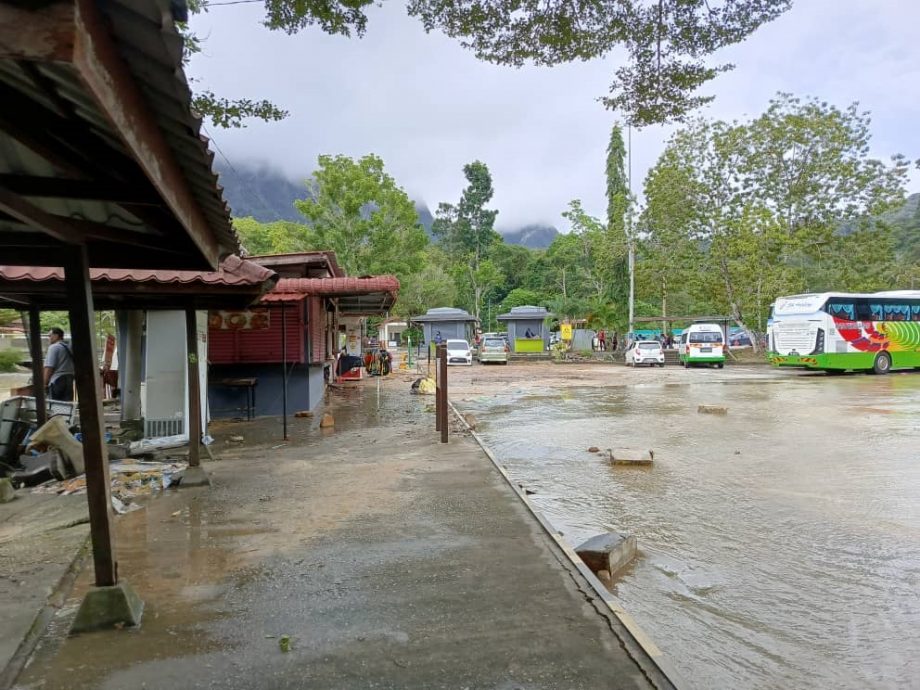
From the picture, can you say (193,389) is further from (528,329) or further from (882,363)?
(528,329)

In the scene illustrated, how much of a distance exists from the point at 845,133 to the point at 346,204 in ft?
85.5

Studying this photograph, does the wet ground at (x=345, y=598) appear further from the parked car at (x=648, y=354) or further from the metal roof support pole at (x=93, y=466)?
the parked car at (x=648, y=354)

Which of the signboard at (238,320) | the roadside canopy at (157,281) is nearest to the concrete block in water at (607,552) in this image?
the roadside canopy at (157,281)

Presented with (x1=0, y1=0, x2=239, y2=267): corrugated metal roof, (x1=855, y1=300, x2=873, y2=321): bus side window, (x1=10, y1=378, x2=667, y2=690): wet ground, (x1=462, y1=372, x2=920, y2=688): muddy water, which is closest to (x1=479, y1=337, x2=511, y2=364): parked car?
(x1=855, y1=300, x2=873, y2=321): bus side window

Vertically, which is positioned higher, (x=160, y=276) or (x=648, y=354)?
(x=160, y=276)

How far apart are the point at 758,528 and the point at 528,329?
37714 millimetres

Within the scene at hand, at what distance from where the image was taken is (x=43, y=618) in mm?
3229

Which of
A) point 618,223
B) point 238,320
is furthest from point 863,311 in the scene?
point 238,320

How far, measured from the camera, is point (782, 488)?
6.44 metres

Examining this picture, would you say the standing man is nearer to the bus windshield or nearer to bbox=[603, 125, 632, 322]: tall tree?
the bus windshield

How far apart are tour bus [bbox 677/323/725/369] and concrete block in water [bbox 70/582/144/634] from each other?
29.9 metres

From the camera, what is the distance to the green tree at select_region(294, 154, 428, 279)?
26.0 meters

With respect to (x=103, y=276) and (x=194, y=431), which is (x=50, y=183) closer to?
(x=103, y=276)

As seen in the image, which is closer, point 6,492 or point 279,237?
point 6,492
